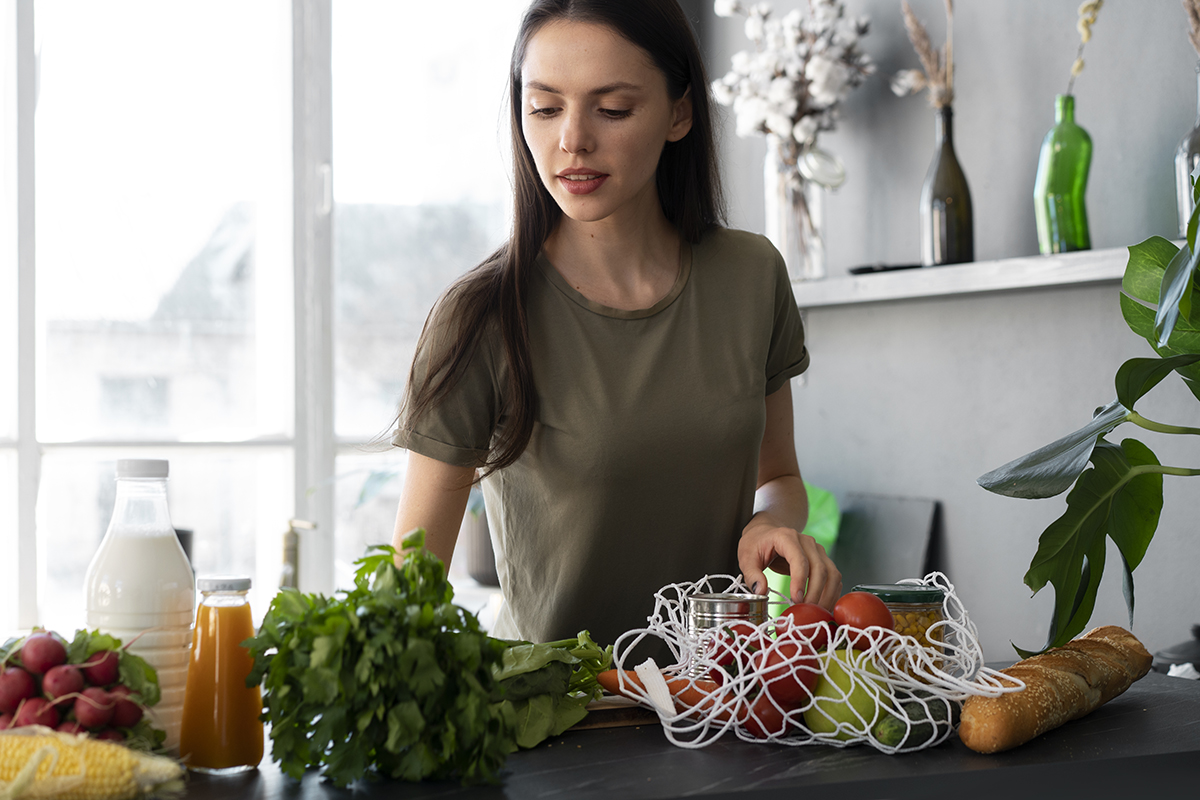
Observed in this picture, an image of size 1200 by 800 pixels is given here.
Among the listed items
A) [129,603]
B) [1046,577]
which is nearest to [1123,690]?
[1046,577]

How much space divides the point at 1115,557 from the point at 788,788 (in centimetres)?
146

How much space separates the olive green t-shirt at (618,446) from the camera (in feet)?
4.32

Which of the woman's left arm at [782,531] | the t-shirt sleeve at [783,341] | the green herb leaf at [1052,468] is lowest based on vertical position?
the woman's left arm at [782,531]

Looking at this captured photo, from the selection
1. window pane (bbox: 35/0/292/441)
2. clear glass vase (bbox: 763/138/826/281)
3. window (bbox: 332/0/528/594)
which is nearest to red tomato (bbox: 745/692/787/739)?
clear glass vase (bbox: 763/138/826/281)

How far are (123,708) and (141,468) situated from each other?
0.18 metres

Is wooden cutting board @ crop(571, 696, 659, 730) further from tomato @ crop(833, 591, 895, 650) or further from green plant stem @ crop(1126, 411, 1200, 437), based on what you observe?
green plant stem @ crop(1126, 411, 1200, 437)

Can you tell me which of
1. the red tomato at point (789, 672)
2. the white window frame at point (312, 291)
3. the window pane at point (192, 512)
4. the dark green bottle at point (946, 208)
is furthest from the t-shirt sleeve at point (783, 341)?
the white window frame at point (312, 291)

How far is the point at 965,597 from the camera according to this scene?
95.6 inches

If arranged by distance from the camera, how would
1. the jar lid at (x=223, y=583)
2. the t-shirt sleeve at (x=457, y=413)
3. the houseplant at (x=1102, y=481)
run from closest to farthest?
the jar lid at (x=223, y=583) < the houseplant at (x=1102, y=481) < the t-shirt sleeve at (x=457, y=413)

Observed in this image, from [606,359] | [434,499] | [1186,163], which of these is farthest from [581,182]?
[1186,163]

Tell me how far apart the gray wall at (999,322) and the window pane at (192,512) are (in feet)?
5.46

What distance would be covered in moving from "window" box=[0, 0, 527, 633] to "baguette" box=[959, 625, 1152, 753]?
241 cm

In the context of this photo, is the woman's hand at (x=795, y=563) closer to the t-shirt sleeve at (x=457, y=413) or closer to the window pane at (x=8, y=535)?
the t-shirt sleeve at (x=457, y=413)

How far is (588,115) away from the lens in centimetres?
126
